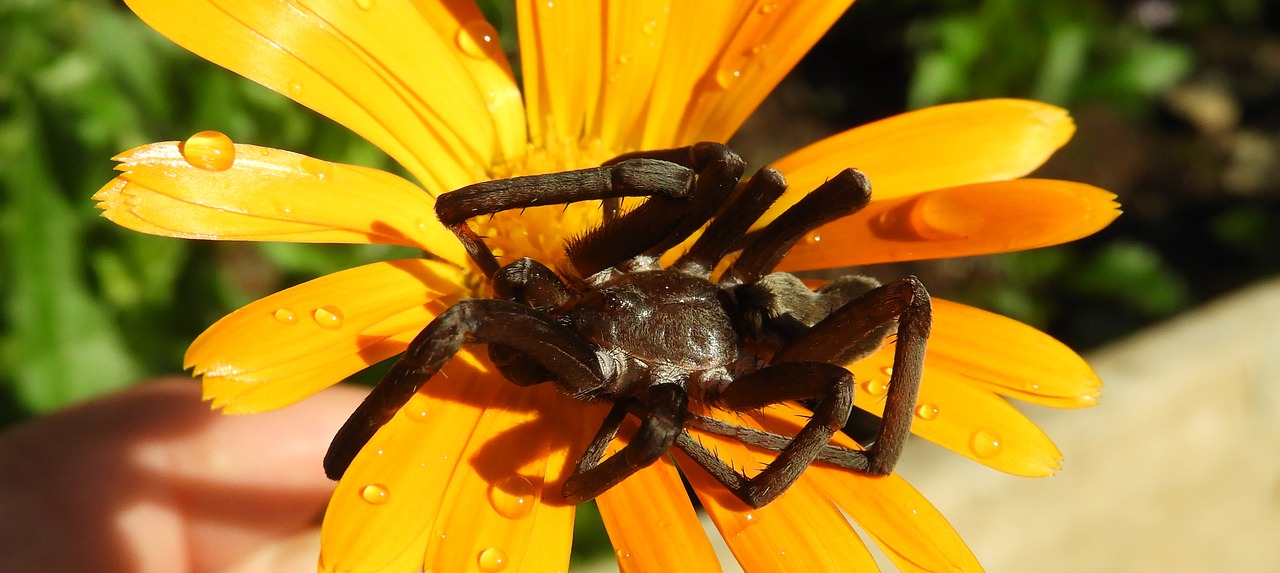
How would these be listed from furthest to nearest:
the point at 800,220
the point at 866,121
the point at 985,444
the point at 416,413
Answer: the point at 866,121, the point at 800,220, the point at 985,444, the point at 416,413

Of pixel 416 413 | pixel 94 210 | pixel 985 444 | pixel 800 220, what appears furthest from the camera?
pixel 94 210

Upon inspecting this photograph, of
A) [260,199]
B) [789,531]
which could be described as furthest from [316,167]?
[789,531]

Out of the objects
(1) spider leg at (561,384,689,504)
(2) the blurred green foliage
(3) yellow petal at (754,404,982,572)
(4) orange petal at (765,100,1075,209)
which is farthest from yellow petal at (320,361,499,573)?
(2) the blurred green foliage

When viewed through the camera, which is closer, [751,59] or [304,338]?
[304,338]

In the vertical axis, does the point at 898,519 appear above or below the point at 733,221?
below

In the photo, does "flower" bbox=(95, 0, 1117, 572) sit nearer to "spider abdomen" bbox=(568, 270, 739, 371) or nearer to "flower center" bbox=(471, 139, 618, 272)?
"flower center" bbox=(471, 139, 618, 272)

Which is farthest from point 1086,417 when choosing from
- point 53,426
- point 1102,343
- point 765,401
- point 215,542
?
point 53,426

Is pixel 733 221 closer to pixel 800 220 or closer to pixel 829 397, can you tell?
pixel 800 220
